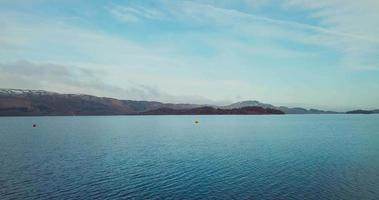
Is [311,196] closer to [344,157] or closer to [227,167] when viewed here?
[227,167]

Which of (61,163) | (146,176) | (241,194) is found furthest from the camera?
(61,163)

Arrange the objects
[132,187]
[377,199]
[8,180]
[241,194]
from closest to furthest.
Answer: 1. [377,199]
2. [241,194]
3. [132,187]
4. [8,180]

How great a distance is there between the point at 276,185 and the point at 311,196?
5.63 meters

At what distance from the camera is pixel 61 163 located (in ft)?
199

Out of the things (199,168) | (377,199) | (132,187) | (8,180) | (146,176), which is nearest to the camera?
(377,199)

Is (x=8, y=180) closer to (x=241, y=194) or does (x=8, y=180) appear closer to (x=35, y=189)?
(x=35, y=189)

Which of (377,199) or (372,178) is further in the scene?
(372,178)

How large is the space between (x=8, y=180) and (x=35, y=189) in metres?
7.38

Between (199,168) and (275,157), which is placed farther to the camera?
(275,157)

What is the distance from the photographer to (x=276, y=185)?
42281 millimetres

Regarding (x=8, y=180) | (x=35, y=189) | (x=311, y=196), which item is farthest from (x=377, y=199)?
→ (x=8, y=180)

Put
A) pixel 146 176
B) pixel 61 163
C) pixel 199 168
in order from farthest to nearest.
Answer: pixel 61 163 → pixel 199 168 → pixel 146 176

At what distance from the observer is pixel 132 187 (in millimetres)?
41562

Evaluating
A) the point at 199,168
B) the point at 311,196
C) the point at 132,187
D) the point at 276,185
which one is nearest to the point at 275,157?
the point at 199,168
